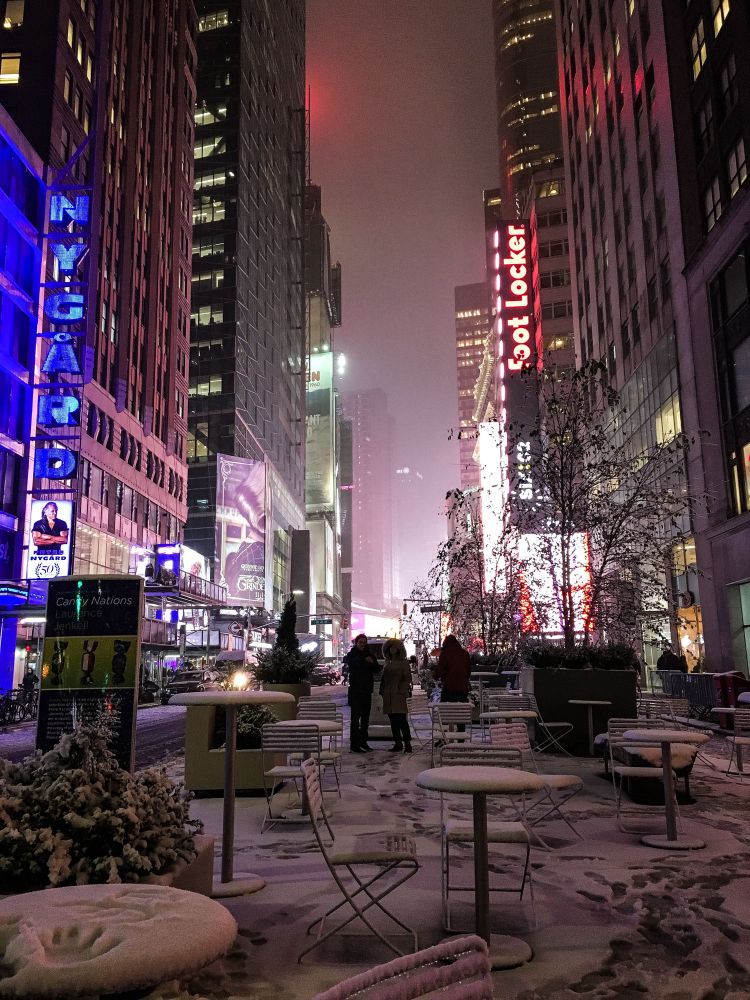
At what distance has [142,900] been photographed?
245 cm

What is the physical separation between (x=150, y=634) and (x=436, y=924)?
4594 centimetres

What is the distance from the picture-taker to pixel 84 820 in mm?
4043

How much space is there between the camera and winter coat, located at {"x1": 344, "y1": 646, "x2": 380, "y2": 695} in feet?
46.2

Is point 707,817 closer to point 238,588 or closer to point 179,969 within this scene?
point 179,969

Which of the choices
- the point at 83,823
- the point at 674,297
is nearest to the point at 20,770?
the point at 83,823

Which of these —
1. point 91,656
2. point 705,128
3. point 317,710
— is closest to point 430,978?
point 91,656

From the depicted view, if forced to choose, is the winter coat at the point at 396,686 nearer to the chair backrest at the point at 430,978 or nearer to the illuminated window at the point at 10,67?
the chair backrest at the point at 430,978

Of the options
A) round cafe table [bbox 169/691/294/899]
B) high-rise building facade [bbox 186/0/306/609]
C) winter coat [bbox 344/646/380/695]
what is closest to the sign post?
round cafe table [bbox 169/691/294/899]

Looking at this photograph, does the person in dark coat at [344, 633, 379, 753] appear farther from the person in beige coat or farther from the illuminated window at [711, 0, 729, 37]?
the illuminated window at [711, 0, 729, 37]

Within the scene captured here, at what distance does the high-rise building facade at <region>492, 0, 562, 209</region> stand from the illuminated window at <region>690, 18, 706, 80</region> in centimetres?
8170

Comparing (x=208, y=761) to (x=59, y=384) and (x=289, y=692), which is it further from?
(x=59, y=384)

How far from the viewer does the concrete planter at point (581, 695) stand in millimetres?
13609

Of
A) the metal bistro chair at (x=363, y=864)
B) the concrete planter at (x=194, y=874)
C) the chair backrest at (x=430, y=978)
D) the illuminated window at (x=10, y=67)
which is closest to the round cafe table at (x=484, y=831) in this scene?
the metal bistro chair at (x=363, y=864)

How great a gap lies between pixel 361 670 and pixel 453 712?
275 centimetres
